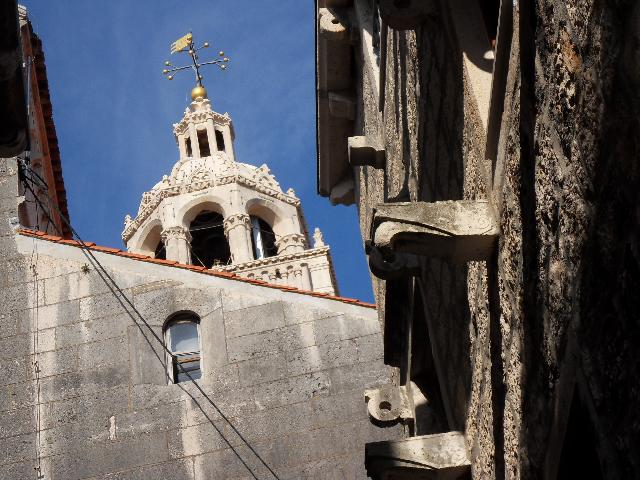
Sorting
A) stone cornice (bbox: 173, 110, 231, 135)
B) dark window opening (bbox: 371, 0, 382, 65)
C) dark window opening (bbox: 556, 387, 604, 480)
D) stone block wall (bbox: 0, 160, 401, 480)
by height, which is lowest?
dark window opening (bbox: 556, 387, 604, 480)

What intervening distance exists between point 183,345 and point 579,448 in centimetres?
717

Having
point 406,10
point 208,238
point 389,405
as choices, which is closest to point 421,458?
point 389,405

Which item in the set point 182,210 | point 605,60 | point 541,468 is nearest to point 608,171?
point 605,60

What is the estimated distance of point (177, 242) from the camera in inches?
A: 1394

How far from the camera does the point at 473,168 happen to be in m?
4.16

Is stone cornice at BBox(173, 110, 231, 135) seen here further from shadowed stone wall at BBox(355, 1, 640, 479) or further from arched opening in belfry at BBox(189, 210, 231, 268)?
shadowed stone wall at BBox(355, 1, 640, 479)

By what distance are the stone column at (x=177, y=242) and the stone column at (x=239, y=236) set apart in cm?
145

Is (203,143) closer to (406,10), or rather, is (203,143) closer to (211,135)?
(211,135)

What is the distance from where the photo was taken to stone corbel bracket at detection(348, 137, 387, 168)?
7.30m

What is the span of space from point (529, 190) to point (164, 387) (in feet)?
21.5

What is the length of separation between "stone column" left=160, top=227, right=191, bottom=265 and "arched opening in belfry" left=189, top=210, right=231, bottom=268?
163 cm

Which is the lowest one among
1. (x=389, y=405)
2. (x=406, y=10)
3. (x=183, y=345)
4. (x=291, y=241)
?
(x=389, y=405)

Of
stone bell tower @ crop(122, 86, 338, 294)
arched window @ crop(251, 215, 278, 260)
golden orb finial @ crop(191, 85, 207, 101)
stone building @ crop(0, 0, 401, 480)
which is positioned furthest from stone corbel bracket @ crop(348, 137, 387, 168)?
golden orb finial @ crop(191, 85, 207, 101)

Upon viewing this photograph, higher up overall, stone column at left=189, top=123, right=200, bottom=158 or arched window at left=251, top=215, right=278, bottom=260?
stone column at left=189, top=123, right=200, bottom=158
